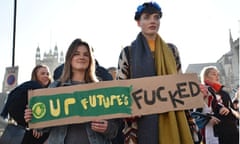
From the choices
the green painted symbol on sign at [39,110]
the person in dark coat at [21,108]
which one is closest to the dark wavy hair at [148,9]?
the green painted symbol on sign at [39,110]

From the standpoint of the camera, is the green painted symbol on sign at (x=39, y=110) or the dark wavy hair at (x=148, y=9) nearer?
the green painted symbol on sign at (x=39, y=110)

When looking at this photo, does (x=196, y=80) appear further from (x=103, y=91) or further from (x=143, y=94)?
(x=103, y=91)

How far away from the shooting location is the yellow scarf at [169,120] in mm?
2443

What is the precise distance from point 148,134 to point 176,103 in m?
0.33

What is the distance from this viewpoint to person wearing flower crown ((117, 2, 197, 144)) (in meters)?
2.47

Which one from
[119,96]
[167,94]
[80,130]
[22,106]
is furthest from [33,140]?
[167,94]

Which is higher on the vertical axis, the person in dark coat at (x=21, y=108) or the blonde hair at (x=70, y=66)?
the blonde hair at (x=70, y=66)

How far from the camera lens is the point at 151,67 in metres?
2.66

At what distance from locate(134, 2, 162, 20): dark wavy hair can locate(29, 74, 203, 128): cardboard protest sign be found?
0.60m

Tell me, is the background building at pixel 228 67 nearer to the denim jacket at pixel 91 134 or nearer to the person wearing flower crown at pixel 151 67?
the person wearing flower crown at pixel 151 67

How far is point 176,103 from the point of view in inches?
102

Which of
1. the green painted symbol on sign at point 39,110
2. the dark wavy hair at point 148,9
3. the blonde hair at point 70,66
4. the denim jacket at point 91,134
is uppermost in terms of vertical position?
the dark wavy hair at point 148,9

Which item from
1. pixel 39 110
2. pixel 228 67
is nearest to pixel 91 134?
pixel 39 110

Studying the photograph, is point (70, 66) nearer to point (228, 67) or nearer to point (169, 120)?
point (169, 120)
